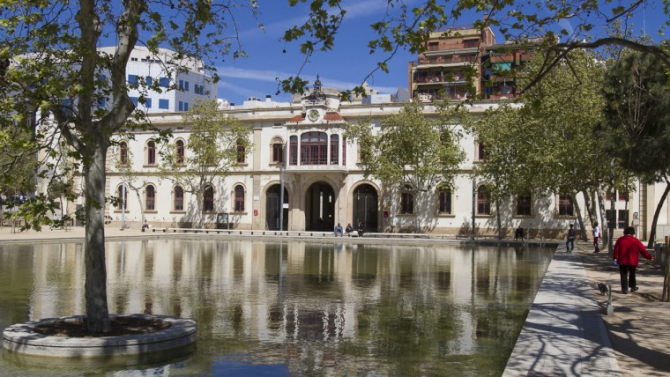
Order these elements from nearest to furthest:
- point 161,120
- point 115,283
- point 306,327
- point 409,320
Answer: point 306,327 → point 409,320 → point 115,283 → point 161,120

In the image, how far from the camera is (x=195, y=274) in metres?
19.8

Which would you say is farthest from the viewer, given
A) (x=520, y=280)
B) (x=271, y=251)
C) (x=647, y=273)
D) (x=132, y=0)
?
(x=271, y=251)

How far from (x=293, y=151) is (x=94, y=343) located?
41395 mm

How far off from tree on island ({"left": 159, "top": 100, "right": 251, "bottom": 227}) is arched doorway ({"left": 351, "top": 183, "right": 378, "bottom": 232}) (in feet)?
29.9

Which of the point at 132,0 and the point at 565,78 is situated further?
the point at 565,78

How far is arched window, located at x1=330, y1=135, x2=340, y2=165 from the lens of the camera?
48.9m

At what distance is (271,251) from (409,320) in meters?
19.1

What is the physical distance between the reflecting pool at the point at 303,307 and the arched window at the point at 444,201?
69.3 ft

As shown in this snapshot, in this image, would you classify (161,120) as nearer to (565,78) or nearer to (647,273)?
(565,78)

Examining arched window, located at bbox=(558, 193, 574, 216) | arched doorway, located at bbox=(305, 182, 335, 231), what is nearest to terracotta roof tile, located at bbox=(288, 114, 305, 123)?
arched doorway, located at bbox=(305, 182, 335, 231)

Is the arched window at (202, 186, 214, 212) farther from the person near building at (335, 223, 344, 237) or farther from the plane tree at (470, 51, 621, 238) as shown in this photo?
the plane tree at (470, 51, 621, 238)

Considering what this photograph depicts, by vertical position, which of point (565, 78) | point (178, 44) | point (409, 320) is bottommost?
point (409, 320)

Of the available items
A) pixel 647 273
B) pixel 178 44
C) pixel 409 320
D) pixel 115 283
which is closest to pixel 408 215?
pixel 647 273

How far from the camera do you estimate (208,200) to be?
54125 millimetres
